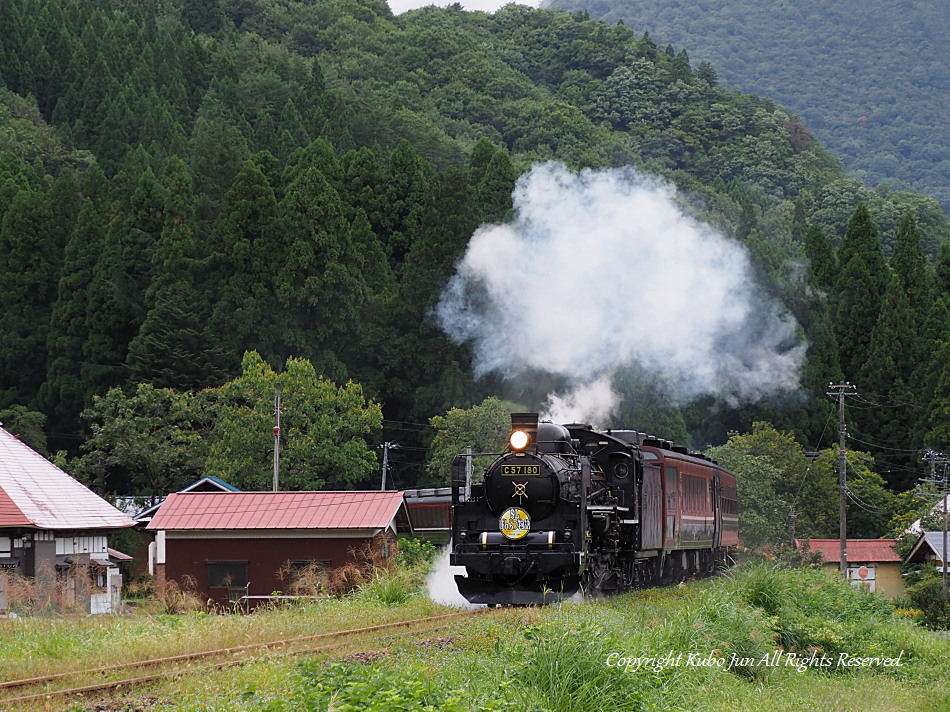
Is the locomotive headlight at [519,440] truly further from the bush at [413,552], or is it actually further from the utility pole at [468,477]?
the bush at [413,552]

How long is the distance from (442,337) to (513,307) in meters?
15.7

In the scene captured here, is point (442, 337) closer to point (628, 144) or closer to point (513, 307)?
point (513, 307)

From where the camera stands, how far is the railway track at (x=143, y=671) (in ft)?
37.0

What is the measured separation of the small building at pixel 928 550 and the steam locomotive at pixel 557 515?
992 inches

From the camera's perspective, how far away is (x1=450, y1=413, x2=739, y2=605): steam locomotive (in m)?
20.5

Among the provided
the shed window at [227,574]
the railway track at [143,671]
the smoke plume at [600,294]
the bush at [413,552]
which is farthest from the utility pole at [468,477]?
the smoke plume at [600,294]

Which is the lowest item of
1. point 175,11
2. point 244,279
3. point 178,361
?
point 178,361

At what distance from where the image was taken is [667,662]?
47.4 ft

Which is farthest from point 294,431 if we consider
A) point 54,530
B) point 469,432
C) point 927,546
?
point 927,546

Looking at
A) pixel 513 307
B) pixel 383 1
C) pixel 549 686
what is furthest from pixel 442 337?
pixel 383 1

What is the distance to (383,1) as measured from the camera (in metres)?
150

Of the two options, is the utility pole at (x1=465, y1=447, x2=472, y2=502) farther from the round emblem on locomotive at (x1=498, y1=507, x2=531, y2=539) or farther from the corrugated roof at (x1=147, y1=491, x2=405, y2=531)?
the corrugated roof at (x1=147, y1=491, x2=405, y2=531)

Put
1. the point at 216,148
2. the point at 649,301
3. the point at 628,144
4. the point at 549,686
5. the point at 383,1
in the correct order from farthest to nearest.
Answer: the point at 383,1
the point at 628,144
the point at 216,148
the point at 649,301
the point at 549,686

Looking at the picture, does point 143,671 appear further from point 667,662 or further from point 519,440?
point 519,440
